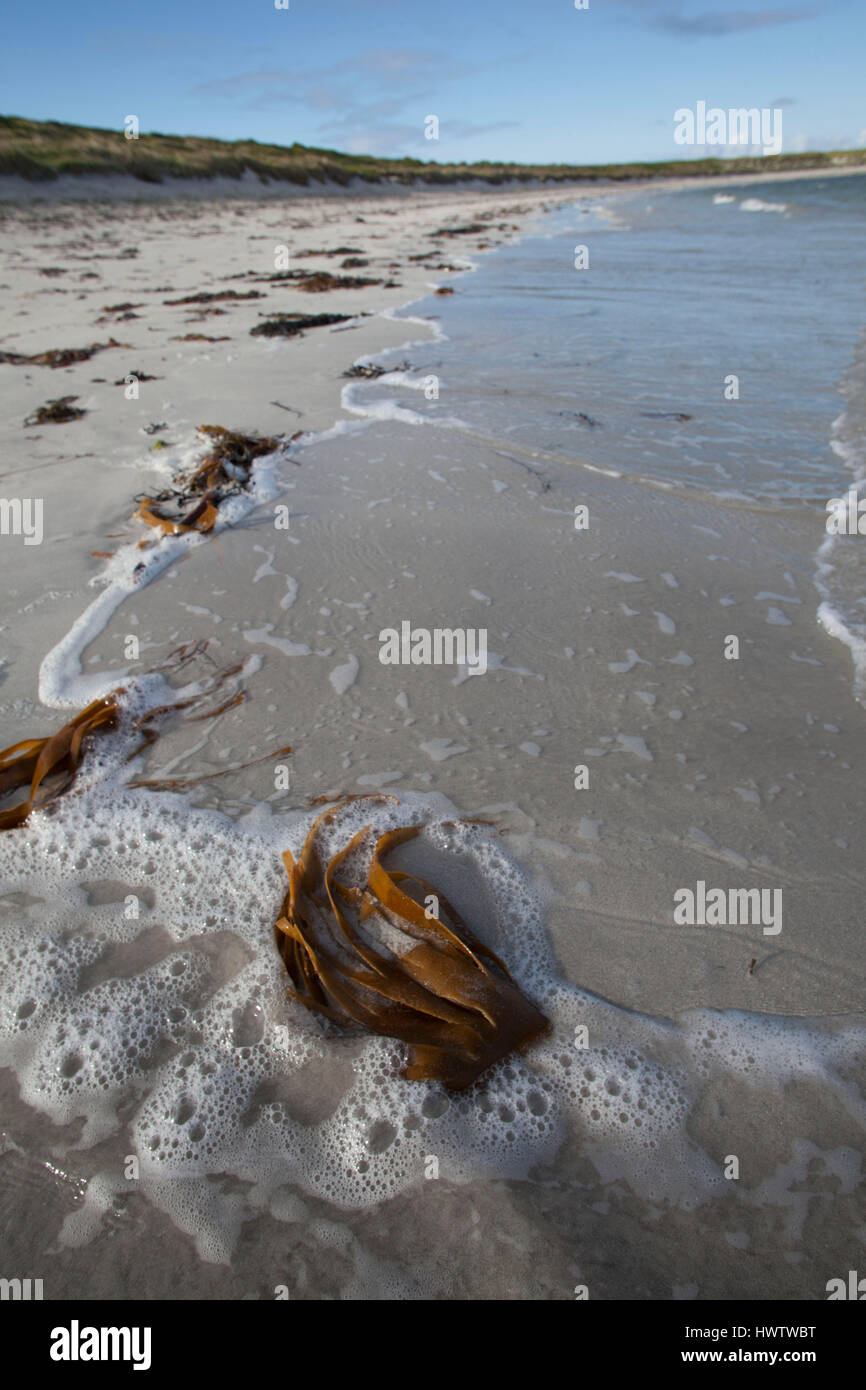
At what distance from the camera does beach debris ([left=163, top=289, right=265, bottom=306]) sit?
961cm

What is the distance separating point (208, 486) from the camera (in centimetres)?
421

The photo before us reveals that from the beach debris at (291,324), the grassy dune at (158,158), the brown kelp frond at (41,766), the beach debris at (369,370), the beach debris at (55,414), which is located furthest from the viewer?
the grassy dune at (158,158)

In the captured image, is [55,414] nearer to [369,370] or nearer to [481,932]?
[369,370]

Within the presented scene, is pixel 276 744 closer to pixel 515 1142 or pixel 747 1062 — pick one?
pixel 515 1142

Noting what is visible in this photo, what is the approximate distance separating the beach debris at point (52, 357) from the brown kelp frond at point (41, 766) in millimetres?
5791

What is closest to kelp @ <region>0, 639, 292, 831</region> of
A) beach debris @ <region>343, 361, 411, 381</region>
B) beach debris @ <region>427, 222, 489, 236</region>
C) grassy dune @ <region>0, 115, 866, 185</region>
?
beach debris @ <region>343, 361, 411, 381</region>

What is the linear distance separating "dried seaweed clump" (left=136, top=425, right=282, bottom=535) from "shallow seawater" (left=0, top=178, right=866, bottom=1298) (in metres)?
0.25

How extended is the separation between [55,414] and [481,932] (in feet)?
17.6

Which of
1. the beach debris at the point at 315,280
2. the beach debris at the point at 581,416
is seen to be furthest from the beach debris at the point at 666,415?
the beach debris at the point at 315,280

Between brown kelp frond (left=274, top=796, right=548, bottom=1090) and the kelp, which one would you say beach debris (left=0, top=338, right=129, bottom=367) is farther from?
brown kelp frond (left=274, top=796, right=548, bottom=1090)

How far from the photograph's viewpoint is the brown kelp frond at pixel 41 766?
2205 mm

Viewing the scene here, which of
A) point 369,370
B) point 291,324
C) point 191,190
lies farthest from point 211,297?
point 191,190

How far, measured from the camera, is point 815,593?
3.35 m

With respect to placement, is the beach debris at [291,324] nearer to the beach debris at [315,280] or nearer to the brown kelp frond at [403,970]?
the beach debris at [315,280]
